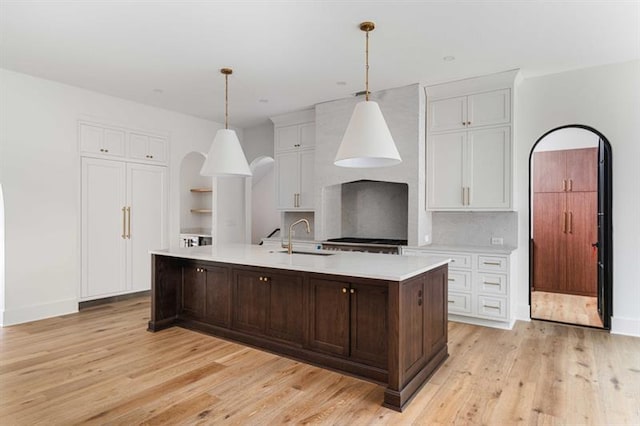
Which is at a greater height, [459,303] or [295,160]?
[295,160]

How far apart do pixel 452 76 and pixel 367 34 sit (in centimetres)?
164

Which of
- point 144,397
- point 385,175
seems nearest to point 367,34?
point 385,175

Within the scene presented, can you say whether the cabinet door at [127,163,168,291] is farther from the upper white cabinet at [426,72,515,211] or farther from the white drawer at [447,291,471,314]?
the white drawer at [447,291,471,314]

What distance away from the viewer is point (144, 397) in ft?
8.63

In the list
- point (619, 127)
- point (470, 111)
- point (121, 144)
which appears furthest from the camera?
point (121, 144)

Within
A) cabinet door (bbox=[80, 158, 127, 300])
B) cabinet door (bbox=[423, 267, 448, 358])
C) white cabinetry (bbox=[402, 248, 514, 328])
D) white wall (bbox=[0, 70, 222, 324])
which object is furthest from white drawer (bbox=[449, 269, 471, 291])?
white wall (bbox=[0, 70, 222, 324])

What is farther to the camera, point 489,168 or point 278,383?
point 489,168

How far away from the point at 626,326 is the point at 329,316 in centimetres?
330

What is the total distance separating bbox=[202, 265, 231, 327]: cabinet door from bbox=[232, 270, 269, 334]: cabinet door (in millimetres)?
105

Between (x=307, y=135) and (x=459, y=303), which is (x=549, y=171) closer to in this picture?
(x=459, y=303)

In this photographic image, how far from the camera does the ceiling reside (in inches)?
118

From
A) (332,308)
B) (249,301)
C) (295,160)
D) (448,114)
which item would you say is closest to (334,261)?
(332,308)

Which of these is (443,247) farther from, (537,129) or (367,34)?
(367,34)

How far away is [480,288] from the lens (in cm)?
434
